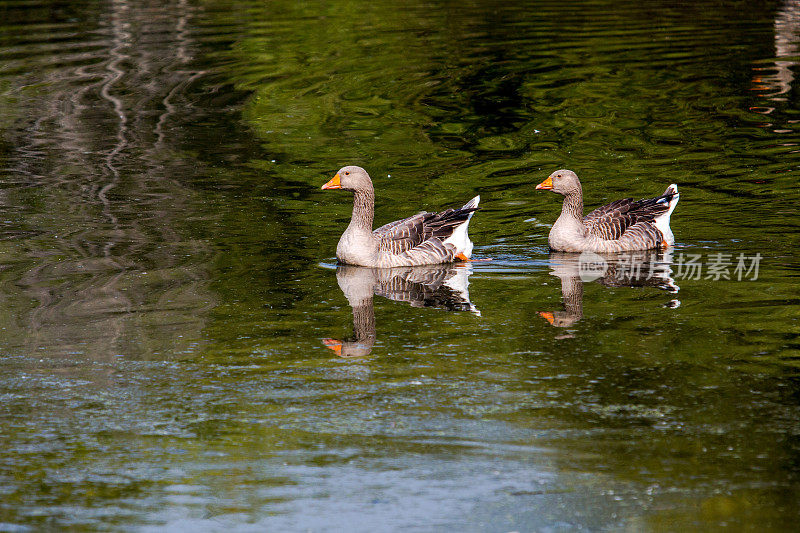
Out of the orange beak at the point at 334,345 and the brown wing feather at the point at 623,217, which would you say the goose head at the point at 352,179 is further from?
the orange beak at the point at 334,345

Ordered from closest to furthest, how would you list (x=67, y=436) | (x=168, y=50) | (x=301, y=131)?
(x=67, y=436)
(x=301, y=131)
(x=168, y=50)

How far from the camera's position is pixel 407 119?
23.2 meters

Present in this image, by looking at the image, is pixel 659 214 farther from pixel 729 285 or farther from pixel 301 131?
pixel 301 131

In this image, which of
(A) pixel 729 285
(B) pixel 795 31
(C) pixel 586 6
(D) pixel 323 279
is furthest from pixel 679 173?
(C) pixel 586 6

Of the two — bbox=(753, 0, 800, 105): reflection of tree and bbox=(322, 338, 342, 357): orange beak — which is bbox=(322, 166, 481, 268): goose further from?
bbox=(753, 0, 800, 105): reflection of tree

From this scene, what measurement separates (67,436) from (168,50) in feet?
82.9

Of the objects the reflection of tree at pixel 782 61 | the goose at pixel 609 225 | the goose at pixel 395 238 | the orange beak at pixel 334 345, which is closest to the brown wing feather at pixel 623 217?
the goose at pixel 609 225

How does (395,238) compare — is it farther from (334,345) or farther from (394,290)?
(334,345)

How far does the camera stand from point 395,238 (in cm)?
1368

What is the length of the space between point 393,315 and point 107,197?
7971 mm

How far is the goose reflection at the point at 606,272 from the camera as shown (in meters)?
11.5

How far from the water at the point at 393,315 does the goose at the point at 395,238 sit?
1.03ft

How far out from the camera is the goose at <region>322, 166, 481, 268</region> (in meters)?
13.5

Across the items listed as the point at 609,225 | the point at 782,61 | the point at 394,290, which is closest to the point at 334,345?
the point at 394,290
